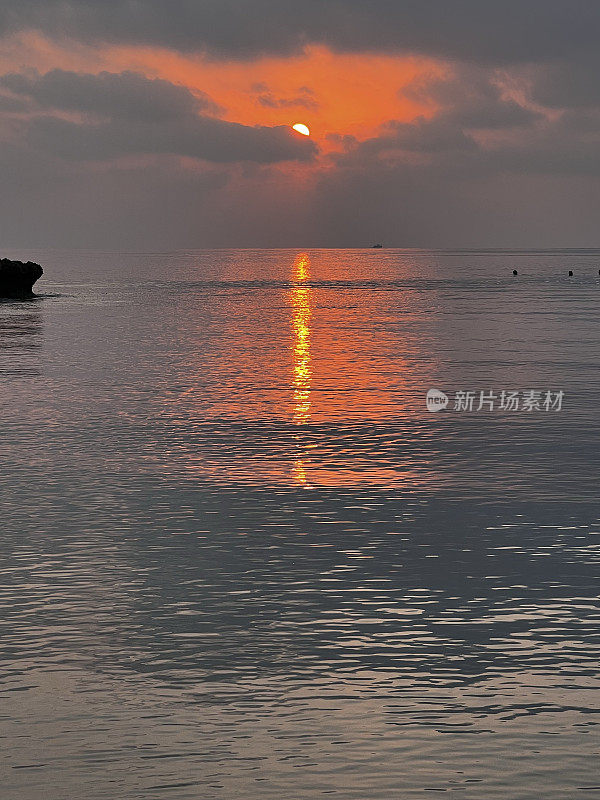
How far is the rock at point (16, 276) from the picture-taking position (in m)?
91.2

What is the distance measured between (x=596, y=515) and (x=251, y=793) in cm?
912

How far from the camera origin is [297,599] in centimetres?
1148

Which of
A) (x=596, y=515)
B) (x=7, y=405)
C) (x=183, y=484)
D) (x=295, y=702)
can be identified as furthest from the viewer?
(x=7, y=405)

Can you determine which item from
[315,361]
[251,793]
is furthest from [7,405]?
[251,793]

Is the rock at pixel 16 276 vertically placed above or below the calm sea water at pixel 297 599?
above

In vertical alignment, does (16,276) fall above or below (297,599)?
above

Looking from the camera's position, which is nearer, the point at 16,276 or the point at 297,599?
the point at 297,599

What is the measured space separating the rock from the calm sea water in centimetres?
6447

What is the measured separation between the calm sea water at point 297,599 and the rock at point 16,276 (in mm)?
64470

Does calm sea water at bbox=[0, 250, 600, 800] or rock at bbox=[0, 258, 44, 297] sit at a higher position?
rock at bbox=[0, 258, 44, 297]

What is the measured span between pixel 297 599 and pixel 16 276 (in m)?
84.4

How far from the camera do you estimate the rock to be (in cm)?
9125

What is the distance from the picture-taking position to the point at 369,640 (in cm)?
1013

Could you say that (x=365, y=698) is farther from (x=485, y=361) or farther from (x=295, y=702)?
(x=485, y=361)
